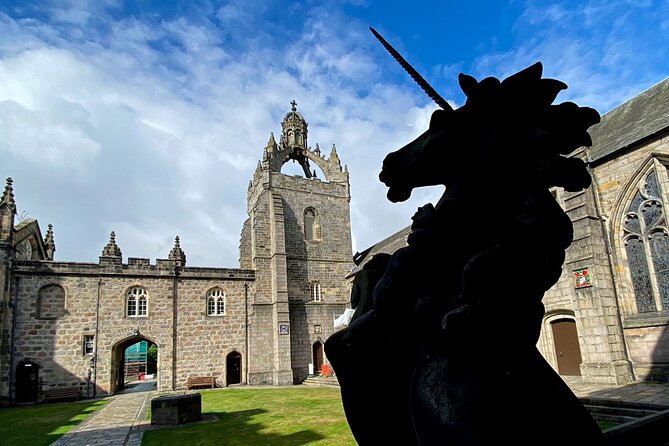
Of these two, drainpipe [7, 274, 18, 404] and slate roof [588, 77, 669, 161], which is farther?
drainpipe [7, 274, 18, 404]

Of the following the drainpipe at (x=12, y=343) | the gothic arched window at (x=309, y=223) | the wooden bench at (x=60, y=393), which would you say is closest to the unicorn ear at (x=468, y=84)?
the wooden bench at (x=60, y=393)

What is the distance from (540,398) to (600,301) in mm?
13793

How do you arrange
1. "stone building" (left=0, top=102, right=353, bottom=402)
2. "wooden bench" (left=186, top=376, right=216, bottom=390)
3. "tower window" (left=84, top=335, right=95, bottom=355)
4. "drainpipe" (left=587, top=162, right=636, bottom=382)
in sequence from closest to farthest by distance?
1. "drainpipe" (left=587, top=162, right=636, bottom=382)
2. "stone building" (left=0, top=102, right=353, bottom=402)
3. "tower window" (left=84, top=335, right=95, bottom=355)
4. "wooden bench" (left=186, top=376, right=216, bottom=390)

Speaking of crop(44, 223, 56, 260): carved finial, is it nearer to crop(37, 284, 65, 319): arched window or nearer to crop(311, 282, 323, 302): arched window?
crop(37, 284, 65, 319): arched window

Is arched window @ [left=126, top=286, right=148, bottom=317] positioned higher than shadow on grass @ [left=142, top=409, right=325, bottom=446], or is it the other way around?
arched window @ [left=126, top=286, right=148, bottom=317]

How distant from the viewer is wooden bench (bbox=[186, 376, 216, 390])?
27109 mm

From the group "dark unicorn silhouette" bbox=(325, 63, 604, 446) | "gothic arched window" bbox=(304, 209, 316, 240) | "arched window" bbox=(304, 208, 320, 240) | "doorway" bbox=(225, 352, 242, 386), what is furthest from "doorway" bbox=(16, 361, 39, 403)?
"dark unicorn silhouette" bbox=(325, 63, 604, 446)

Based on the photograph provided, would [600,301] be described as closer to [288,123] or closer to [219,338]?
[219,338]

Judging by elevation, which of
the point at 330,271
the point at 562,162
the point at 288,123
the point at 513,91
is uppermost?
the point at 288,123

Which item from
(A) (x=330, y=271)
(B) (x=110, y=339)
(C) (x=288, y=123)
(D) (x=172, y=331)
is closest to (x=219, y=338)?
(D) (x=172, y=331)

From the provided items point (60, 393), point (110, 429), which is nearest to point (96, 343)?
point (60, 393)

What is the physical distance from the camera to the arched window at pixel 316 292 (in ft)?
107

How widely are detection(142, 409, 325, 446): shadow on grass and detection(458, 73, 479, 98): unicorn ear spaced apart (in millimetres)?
8324

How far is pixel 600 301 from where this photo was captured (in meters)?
13.8
